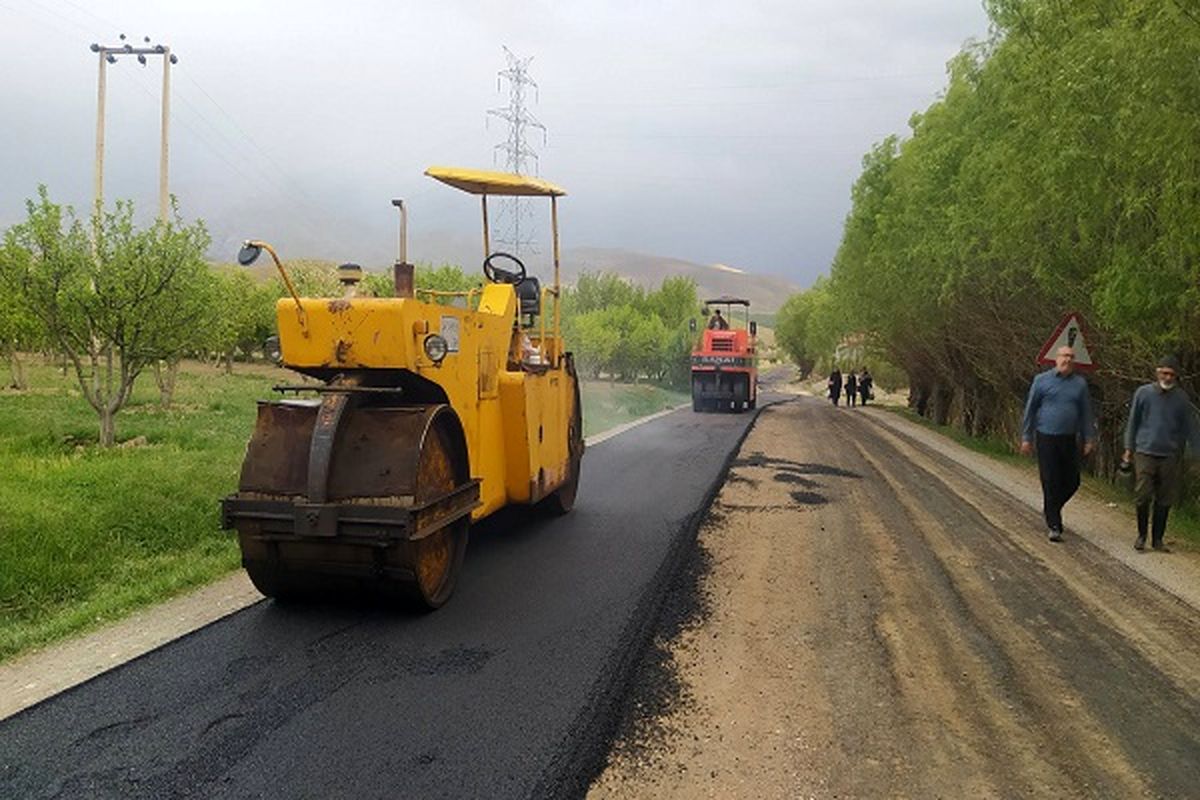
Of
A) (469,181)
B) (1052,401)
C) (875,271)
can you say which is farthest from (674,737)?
(875,271)

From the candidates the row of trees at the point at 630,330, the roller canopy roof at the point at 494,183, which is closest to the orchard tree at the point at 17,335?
the roller canopy roof at the point at 494,183

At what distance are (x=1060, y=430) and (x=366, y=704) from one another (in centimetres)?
654

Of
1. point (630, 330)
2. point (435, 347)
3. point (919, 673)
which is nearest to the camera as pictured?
point (919, 673)

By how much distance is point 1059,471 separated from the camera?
7625mm

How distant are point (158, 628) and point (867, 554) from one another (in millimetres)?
4970

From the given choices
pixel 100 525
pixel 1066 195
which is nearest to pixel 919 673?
pixel 100 525

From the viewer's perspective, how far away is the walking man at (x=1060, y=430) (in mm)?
7543

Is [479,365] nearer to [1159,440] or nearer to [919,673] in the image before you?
[919,673]

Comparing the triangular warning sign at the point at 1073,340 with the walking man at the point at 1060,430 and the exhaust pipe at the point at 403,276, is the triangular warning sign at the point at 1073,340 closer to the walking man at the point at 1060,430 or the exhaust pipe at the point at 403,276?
the walking man at the point at 1060,430

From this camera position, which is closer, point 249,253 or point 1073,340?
point 249,253

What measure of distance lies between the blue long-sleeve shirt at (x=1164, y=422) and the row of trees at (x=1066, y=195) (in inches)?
42.1

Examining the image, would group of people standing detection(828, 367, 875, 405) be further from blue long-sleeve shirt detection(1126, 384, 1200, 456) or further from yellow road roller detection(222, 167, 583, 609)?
yellow road roller detection(222, 167, 583, 609)

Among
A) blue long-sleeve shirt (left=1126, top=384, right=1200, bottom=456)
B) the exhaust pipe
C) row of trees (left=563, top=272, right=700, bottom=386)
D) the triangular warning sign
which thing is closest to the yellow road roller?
the exhaust pipe

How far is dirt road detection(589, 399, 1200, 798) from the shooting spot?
3215 millimetres
